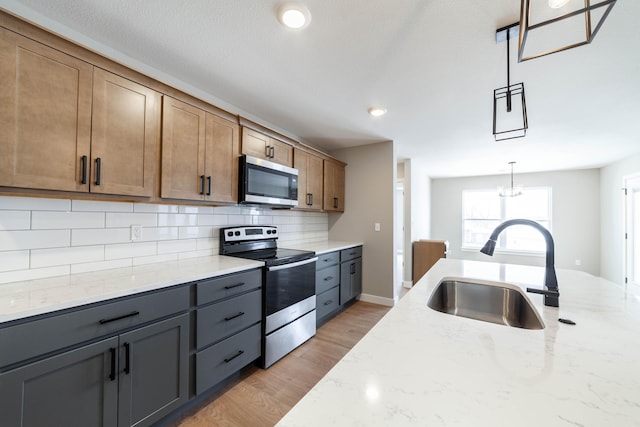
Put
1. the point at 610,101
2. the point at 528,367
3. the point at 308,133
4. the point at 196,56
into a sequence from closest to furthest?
the point at 528,367
the point at 196,56
the point at 610,101
the point at 308,133

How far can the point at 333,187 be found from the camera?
3775mm

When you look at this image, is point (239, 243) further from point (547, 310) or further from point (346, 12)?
point (547, 310)

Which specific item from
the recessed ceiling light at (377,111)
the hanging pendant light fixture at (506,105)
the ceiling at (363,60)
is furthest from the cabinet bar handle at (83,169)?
the hanging pendant light fixture at (506,105)

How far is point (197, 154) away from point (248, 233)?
3.19 ft

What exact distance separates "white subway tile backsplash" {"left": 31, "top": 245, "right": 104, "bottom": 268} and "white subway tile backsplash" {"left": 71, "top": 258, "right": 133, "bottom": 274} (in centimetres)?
3

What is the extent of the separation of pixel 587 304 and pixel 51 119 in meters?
2.68

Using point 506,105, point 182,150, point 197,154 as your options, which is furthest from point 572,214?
point 182,150

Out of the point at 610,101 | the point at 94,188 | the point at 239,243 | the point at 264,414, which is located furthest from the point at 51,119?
the point at 610,101

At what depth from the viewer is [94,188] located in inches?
56.3

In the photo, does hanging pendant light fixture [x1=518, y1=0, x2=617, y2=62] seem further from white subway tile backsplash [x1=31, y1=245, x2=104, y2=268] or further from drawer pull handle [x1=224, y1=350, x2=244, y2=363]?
white subway tile backsplash [x1=31, y1=245, x2=104, y2=268]

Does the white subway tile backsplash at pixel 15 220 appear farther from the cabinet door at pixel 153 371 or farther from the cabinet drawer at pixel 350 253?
the cabinet drawer at pixel 350 253

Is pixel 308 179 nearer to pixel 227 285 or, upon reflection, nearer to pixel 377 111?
pixel 377 111

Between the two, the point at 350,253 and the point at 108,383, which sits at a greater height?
the point at 350,253

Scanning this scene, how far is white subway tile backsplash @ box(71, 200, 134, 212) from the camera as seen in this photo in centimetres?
160
